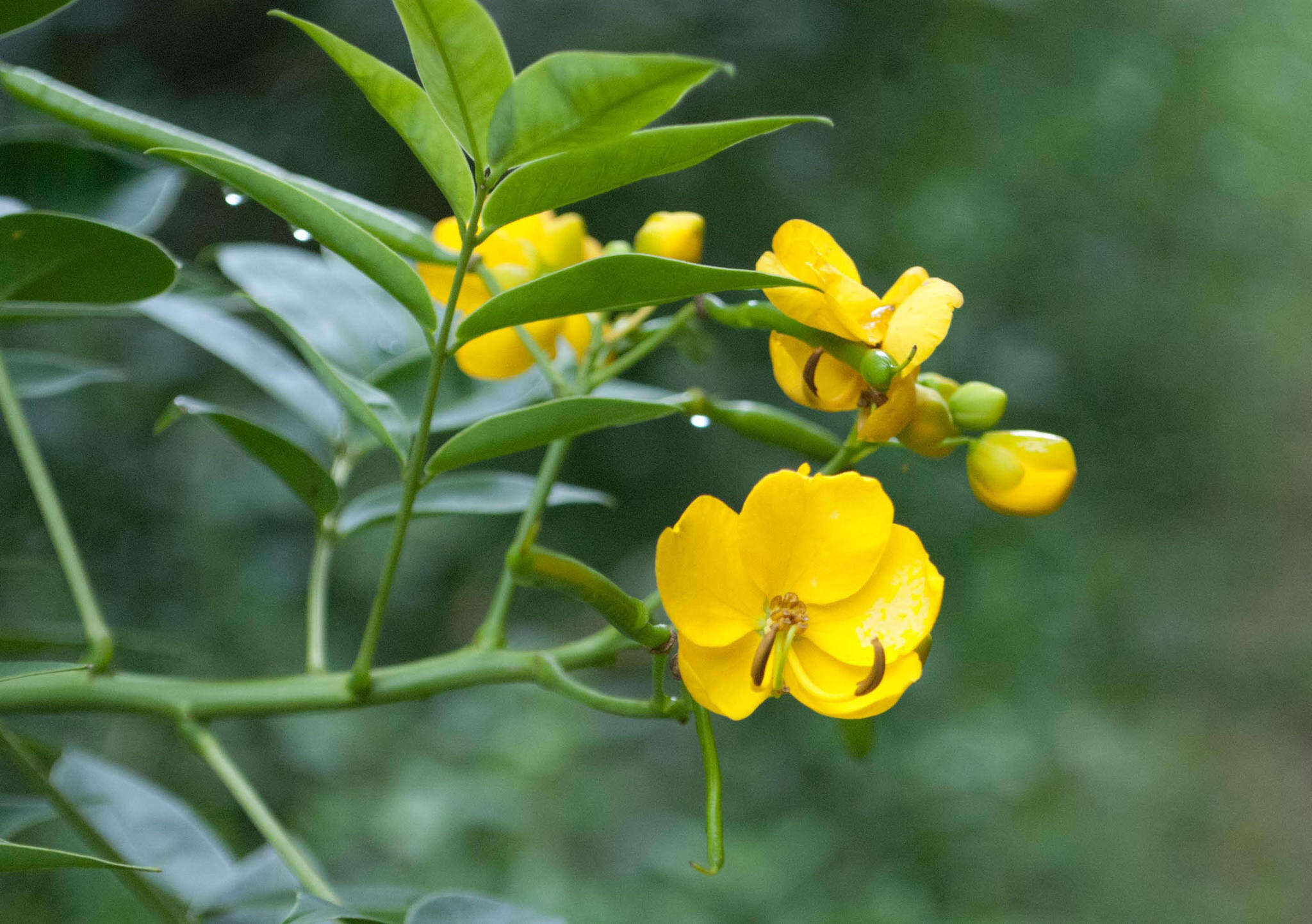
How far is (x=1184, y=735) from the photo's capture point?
2984mm

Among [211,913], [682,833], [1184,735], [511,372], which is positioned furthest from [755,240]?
[1184,735]

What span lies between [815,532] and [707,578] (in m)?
0.05

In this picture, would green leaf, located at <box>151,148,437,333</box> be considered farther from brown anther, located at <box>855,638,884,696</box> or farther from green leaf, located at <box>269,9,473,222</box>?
brown anther, located at <box>855,638,884,696</box>

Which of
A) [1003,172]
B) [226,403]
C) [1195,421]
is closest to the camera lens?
[226,403]

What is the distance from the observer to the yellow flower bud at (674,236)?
53 cm

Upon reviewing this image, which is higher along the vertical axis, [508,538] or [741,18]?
[741,18]

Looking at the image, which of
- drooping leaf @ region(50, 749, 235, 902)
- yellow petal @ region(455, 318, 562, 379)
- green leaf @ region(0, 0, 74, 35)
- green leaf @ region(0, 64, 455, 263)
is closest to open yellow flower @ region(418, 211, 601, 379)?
yellow petal @ region(455, 318, 562, 379)

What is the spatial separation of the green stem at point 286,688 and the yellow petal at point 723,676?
7cm

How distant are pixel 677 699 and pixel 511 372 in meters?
0.25

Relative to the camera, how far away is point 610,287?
382 mm

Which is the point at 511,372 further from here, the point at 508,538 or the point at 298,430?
the point at 508,538

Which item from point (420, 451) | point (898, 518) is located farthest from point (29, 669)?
point (898, 518)

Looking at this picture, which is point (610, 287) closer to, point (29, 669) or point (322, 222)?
point (322, 222)

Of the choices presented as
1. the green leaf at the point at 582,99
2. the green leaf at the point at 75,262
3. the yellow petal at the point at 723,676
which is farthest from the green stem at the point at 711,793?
the green leaf at the point at 75,262
